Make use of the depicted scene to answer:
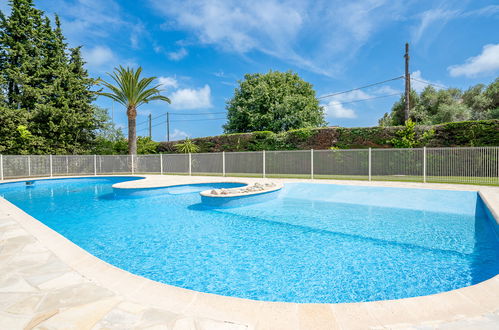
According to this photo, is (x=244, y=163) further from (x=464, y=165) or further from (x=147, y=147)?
(x=147, y=147)

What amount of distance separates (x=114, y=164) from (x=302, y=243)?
64.0ft

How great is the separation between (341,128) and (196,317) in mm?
14671

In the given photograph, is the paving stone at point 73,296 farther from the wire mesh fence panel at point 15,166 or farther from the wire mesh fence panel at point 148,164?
the wire mesh fence panel at point 15,166

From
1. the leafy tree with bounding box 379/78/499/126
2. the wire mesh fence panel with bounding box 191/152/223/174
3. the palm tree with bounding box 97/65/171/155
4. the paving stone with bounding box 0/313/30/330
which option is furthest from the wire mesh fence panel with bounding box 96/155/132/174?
the leafy tree with bounding box 379/78/499/126

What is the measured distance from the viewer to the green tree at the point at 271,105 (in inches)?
901

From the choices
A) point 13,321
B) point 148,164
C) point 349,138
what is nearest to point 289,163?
point 349,138

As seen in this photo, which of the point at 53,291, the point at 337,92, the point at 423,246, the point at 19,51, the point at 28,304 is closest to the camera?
the point at 28,304

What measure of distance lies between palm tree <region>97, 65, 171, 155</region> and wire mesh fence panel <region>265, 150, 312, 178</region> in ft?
37.4

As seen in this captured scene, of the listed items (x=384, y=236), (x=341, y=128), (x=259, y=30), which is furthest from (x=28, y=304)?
(x=259, y=30)

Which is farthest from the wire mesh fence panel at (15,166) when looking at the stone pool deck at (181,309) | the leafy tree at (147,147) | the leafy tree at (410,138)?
the leafy tree at (410,138)

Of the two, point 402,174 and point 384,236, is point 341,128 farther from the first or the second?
point 384,236

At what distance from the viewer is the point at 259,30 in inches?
674

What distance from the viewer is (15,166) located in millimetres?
16078

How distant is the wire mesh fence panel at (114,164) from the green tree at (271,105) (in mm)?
10400
